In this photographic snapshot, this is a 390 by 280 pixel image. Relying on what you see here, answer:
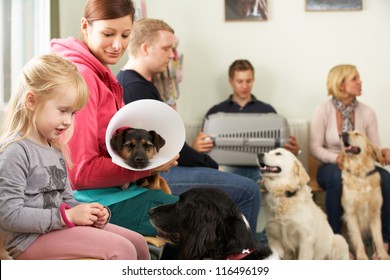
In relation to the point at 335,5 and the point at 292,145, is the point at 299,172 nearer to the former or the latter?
the point at 292,145

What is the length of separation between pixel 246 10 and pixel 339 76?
24.0 inches

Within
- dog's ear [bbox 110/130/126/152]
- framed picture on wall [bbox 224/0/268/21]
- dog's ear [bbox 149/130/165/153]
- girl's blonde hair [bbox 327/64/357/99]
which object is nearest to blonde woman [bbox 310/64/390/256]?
girl's blonde hair [bbox 327/64/357/99]

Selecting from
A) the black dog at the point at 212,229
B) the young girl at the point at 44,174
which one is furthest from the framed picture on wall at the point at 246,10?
the young girl at the point at 44,174

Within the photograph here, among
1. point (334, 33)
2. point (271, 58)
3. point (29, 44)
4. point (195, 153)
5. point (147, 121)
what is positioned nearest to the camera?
point (147, 121)

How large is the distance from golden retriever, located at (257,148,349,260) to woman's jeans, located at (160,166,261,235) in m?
0.47

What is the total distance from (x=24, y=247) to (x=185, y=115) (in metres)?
1.86

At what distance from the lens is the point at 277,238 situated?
269 cm

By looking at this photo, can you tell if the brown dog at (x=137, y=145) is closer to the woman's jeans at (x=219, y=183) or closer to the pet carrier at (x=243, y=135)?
the woman's jeans at (x=219, y=183)

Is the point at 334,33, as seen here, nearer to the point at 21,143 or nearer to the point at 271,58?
the point at 271,58

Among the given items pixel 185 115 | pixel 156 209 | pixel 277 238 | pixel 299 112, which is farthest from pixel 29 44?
pixel 299 112

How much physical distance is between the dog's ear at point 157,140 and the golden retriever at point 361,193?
1502 millimetres

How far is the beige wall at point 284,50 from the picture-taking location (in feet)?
9.28

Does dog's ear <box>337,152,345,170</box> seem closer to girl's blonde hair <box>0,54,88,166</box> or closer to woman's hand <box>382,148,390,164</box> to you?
woman's hand <box>382,148,390,164</box>

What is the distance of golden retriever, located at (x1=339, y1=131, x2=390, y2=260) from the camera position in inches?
113
